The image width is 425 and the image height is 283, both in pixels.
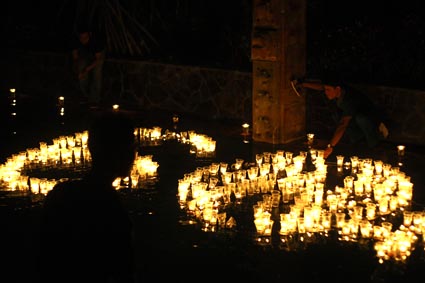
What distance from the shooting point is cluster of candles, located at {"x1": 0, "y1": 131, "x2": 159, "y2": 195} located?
9.48m

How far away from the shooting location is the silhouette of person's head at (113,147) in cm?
416

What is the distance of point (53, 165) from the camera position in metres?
10.5

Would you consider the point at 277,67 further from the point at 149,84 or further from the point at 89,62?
the point at 89,62

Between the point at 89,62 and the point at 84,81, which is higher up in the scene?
the point at 89,62

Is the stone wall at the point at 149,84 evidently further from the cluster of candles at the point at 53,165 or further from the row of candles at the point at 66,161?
the cluster of candles at the point at 53,165

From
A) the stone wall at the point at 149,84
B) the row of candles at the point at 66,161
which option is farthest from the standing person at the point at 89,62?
the row of candles at the point at 66,161

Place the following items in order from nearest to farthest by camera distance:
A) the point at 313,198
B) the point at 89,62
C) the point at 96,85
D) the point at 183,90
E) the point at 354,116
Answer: the point at 313,198, the point at 354,116, the point at 183,90, the point at 89,62, the point at 96,85

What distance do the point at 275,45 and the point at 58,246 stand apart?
751cm

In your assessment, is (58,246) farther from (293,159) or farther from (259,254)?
(293,159)

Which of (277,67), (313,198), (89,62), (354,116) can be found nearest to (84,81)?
(89,62)

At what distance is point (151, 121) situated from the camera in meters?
13.4

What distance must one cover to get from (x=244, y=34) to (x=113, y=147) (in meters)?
11.1

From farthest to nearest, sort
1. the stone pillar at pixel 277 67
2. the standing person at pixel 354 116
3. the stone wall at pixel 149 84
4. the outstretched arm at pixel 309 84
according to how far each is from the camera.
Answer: the stone wall at pixel 149 84, the stone pillar at pixel 277 67, the outstretched arm at pixel 309 84, the standing person at pixel 354 116

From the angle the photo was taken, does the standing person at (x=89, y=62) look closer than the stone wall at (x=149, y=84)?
No
